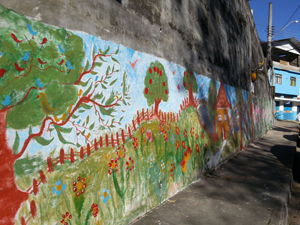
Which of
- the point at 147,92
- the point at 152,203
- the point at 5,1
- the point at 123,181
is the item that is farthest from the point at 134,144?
the point at 5,1

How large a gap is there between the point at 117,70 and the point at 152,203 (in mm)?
1872

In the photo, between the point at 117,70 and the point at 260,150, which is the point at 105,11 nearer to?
the point at 117,70

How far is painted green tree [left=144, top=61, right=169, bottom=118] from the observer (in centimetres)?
331

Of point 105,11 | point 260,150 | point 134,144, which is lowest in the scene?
point 260,150

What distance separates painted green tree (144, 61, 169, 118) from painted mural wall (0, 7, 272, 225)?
0.01 m

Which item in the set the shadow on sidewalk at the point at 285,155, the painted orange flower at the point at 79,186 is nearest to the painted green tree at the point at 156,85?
the painted orange flower at the point at 79,186

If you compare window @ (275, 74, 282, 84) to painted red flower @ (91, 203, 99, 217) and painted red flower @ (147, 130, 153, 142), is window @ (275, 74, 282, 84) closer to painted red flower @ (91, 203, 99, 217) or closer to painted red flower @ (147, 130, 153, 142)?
painted red flower @ (147, 130, 153, 142)

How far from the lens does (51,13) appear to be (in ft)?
6.66

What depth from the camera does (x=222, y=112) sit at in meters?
6.39

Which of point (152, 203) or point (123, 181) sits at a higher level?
point (123, 181)

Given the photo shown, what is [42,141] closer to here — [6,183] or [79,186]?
[6,183]

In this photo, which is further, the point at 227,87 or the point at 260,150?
the point at 260,150

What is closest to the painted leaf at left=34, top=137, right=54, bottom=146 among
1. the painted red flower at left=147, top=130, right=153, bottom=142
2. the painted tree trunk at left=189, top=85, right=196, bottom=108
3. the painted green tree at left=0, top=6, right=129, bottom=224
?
the painted green tree at left=0, top=6, right=129, bottom=224

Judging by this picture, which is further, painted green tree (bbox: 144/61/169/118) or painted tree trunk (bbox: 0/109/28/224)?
painted green tree (bbox: 144/61/169/118)
